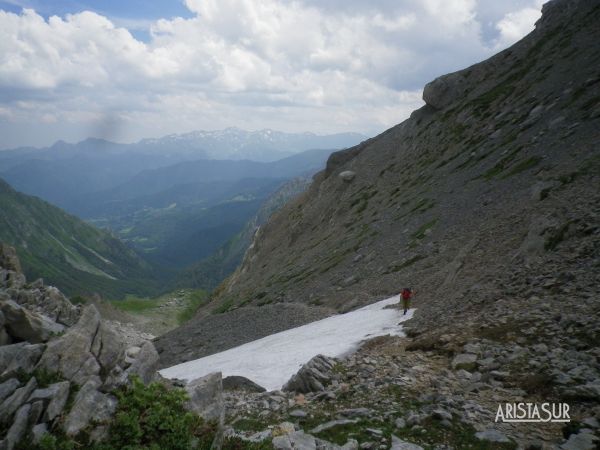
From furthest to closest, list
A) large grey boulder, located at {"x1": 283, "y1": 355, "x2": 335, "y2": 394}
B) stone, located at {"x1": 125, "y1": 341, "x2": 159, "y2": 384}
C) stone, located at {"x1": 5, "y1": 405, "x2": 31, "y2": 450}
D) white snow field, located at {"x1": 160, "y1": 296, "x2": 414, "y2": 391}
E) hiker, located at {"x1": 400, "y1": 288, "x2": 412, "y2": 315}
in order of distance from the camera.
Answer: hiker, located at {"x1": 400, "y1": 288, "x2": 412, "y2": 315}
white snow field, located at {"x1": 160, "y1": 296, "x2": 414, "y2": 391}
large grey boulder, located at {"x1": 283, "y1": 355, "x2": 335, "y2": 394}
stone, located at {"x1": 125, "y1": 341, "x2": 159, "y2": 384}
stone, located at {"x1": 5, "y1": 405, "x2": 31, "y2": 450}

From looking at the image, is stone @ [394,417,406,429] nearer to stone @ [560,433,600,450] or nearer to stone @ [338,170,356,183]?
stone @ [560,433,600,450]

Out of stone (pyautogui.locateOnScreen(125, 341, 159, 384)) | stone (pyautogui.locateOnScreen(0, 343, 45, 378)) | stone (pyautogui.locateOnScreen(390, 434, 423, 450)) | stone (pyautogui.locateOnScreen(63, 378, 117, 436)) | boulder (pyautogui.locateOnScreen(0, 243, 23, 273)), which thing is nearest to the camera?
stone (pyautogui.locateOnScreen(63, 378, 117, 436))

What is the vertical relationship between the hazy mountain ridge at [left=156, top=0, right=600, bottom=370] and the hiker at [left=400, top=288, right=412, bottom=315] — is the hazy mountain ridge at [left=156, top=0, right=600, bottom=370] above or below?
above

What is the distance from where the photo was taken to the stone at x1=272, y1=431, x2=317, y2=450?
11.9 m

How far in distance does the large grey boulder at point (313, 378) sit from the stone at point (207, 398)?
4948mm

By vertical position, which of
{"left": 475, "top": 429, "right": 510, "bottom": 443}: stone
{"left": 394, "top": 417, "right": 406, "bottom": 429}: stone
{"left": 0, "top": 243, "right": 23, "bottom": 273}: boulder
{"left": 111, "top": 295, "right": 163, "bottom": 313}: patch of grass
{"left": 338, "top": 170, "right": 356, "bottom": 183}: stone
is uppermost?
{"left": 338, "top": 170, "right": 356, "bottom": 183}: stone

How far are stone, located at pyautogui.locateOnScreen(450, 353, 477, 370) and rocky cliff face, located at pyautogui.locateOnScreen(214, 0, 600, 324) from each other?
514cm

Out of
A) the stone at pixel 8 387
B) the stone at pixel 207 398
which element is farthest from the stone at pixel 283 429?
the stone at pixel 8 387

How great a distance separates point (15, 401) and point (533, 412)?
48.7ft

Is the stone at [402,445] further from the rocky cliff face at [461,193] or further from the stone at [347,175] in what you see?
the stone at [347,175]

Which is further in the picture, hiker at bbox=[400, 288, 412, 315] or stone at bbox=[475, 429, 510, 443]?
hiker at bbox=[400, 288, 412, 315]

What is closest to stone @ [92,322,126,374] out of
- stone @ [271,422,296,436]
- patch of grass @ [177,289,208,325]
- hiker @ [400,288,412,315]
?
stone @ [271,422,296,436]

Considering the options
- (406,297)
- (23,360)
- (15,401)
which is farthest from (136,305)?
(15,401)

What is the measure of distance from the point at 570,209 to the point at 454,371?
52.0 ft
